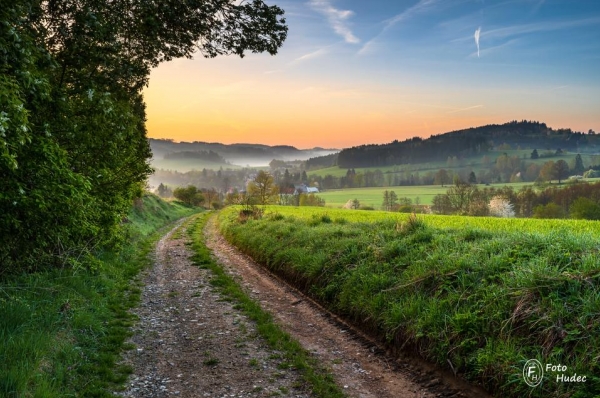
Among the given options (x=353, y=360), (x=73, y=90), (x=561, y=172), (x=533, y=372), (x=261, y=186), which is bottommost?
(x=353, y=360)

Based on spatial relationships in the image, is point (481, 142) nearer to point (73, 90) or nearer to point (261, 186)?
point (261, 186)

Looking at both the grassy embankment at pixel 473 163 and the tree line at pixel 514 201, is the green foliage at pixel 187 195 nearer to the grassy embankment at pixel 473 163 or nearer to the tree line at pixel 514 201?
the tree line at pixel 514 201

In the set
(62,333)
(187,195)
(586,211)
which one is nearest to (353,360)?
(62,333)

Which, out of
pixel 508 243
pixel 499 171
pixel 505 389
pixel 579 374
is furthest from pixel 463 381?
pixel 499 171

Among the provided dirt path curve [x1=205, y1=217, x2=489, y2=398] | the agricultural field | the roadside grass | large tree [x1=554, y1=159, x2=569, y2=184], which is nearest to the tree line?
the agricultural field

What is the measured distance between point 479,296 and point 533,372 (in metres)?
2.11

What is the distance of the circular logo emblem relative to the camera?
5352 millimetres

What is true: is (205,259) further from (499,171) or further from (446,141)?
(446,141)

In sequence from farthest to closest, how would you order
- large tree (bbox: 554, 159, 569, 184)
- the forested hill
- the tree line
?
the forested hill → large tree (bbox: 554, 159, 569, 184) → the tree line

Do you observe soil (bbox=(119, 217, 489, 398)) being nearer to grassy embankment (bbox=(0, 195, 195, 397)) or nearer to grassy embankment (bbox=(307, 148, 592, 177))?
grassy embankment (bbox=(0, 195, 195, 397))

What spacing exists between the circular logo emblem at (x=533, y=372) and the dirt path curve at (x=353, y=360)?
2.54 feet

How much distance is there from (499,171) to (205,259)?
14530 cm

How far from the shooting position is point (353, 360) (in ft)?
25.0

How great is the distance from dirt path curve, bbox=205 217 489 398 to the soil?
0.02m
